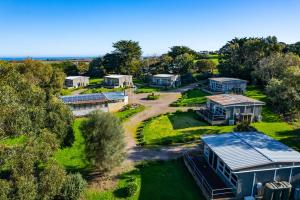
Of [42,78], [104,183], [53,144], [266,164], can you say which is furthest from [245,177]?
[42,78]

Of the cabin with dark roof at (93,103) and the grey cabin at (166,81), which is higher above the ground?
the grey cabin at (166,81)

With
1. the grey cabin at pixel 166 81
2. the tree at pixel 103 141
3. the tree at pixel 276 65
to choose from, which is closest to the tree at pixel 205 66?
the grey cabin at pixel 166 81

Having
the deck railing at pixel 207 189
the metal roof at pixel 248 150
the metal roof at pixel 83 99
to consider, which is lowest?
the deck railing at pixel 207 189

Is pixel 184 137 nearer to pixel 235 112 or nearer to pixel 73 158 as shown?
pixel 235 112

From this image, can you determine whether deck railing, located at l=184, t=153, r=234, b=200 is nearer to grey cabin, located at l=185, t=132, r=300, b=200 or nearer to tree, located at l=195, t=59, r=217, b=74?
grey cabin, located at l=185, t=132, r=300, b=200

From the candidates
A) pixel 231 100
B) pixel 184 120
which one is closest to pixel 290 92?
pixel 231 100

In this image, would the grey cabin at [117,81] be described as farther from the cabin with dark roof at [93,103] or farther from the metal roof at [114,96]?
the cabin with dark roof at [93,103]

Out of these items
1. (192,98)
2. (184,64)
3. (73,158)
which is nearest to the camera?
(73,158)
